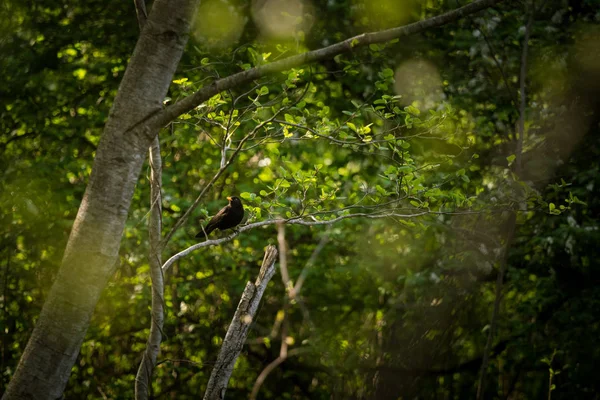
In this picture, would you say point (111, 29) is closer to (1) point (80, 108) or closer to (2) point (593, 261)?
(1) point (80, 108)

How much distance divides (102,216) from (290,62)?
47.7 inches

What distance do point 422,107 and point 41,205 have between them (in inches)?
198

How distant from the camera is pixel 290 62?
3.10 meters

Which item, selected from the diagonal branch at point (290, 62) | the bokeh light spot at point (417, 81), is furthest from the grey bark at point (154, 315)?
the bokeh light spot at point (417, 81)

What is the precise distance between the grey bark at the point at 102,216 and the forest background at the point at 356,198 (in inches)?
32.7

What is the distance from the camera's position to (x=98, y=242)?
277 cm

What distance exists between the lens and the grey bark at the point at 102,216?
8.69ft

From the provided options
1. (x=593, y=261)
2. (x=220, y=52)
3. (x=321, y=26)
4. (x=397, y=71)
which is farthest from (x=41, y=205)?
(x=593, y=261)

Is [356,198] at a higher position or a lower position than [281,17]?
lower

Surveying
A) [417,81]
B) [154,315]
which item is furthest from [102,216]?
[417,81]

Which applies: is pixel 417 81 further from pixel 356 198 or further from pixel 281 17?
pixel 281 17

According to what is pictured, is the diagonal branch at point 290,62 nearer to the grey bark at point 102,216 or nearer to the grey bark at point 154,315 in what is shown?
the grey bark at point 102,216

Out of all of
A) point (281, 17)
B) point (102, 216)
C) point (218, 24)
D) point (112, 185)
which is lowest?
point (102, 216)

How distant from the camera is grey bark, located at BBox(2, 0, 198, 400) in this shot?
2.65 m
